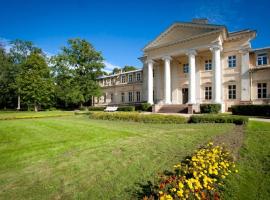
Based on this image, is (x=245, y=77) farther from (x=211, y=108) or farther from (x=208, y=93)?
(x=211, y=108)

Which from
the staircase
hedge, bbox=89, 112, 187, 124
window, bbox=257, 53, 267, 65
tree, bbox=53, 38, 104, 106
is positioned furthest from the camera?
tree, bbox=53, 38, 104, 106

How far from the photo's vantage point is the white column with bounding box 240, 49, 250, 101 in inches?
955

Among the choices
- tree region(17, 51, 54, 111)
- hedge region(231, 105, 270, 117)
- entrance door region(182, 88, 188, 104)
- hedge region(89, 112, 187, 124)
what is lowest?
hedge region(89, 112, 187, 124)

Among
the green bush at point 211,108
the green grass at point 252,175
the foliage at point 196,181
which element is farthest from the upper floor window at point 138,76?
the foliage at point 196,181

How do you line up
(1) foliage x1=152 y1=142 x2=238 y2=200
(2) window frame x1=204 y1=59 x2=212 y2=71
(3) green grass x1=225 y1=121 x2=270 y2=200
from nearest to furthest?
(1) foliage x1=152 y1=142 x2=238 y2=200 → (3) green grass x1=225 y1=121 x2=270 y2=200 → (2) window frame x1=204 y1=59 x2=212 y2=71

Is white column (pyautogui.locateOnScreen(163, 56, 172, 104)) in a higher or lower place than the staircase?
higher

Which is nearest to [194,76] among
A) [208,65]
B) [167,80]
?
[208,65]

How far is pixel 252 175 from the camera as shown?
17.5 ft

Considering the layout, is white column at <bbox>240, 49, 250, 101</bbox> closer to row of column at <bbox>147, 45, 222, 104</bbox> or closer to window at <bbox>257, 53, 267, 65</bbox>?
window at <bbox>257, 53, 267, 65</bbox>

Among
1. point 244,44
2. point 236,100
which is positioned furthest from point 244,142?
point 244,44

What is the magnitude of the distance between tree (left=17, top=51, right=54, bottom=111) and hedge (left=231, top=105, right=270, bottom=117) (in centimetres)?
3518

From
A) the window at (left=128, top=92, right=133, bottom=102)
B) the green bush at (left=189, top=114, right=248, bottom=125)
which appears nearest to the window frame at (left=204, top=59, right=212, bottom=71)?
the green bush at (left=189, top=114, right=248, bottom=125)

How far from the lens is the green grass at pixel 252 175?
14.7 feet

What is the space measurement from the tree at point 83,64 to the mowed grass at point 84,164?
28040 millimetres
